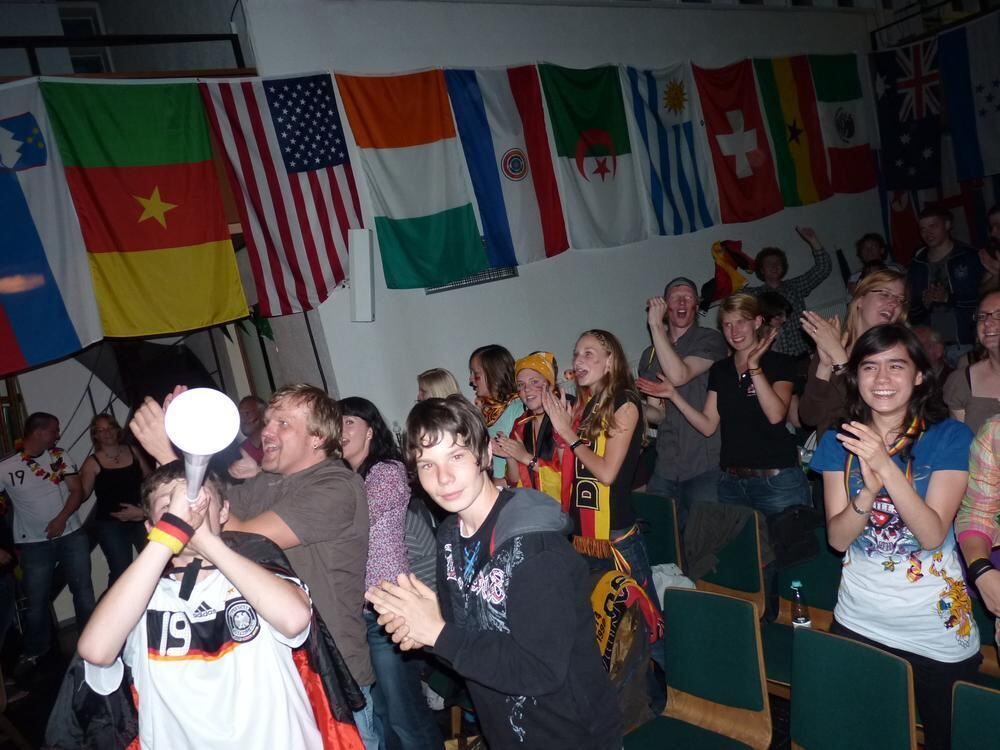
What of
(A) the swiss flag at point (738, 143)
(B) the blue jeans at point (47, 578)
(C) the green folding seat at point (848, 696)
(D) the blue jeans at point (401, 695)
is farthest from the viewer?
(A) the swiss flag at point (738, 143)

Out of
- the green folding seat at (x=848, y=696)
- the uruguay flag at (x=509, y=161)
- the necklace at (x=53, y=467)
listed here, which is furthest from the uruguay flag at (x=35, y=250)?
the green folding seat at (x=848, y=696)

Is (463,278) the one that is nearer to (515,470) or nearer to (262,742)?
(515,470)

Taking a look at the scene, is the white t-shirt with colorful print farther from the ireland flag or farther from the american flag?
the ireland flag

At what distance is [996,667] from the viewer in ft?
10.3

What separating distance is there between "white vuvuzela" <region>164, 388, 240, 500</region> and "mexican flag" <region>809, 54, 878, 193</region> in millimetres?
10090

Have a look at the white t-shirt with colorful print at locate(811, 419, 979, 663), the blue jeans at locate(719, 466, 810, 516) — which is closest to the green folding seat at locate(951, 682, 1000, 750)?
the white t-shirt with colorful print at locate(811, 419, 979, 663)

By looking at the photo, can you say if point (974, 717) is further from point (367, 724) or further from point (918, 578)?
point (367, 724)

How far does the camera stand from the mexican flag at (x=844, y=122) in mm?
10156

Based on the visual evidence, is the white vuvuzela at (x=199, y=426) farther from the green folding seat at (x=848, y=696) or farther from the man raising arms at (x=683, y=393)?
the man raising arms at (x=683, y=393)

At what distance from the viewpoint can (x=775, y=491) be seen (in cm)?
432

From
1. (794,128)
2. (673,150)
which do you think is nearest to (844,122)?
(794,128)

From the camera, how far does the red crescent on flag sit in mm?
7918

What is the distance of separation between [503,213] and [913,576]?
215 inches

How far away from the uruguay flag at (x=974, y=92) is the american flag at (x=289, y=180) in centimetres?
811
